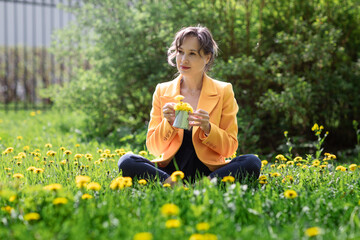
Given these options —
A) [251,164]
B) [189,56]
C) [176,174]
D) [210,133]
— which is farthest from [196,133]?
[176,174]

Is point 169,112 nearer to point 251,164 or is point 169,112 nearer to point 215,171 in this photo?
point 215,171

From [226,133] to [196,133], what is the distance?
0.20 meters

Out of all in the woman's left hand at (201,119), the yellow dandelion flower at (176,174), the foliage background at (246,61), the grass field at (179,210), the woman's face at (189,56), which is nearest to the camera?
the grass field at (179,210)

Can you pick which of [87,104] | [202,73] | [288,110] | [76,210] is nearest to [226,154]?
[202,73]

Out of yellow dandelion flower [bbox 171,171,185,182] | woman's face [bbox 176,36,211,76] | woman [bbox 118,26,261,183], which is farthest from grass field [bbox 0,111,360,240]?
woman's face [bbox 176,36,211,76]

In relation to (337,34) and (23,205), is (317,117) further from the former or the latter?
(23,205)

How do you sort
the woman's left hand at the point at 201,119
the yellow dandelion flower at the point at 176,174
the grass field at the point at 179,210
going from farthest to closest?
the woman's left hand at the point at 201,119, the yellow dandelion flower at the point at 176,174, the grass field at the point at 179,210

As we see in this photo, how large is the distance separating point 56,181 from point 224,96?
1257 mm

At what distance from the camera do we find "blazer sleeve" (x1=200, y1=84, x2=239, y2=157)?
2596mm

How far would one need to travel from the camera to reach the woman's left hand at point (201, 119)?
8.16 ft

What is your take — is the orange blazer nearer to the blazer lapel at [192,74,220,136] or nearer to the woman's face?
the blazer lapel at [192,74,220,136]

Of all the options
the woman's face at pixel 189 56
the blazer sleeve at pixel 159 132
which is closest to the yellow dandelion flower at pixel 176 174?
the blazer sleeve at pixel 159 132

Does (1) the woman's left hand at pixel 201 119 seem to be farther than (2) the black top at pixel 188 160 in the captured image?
No

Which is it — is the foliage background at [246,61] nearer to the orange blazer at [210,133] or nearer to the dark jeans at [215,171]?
the orange blazer at [210,133]
